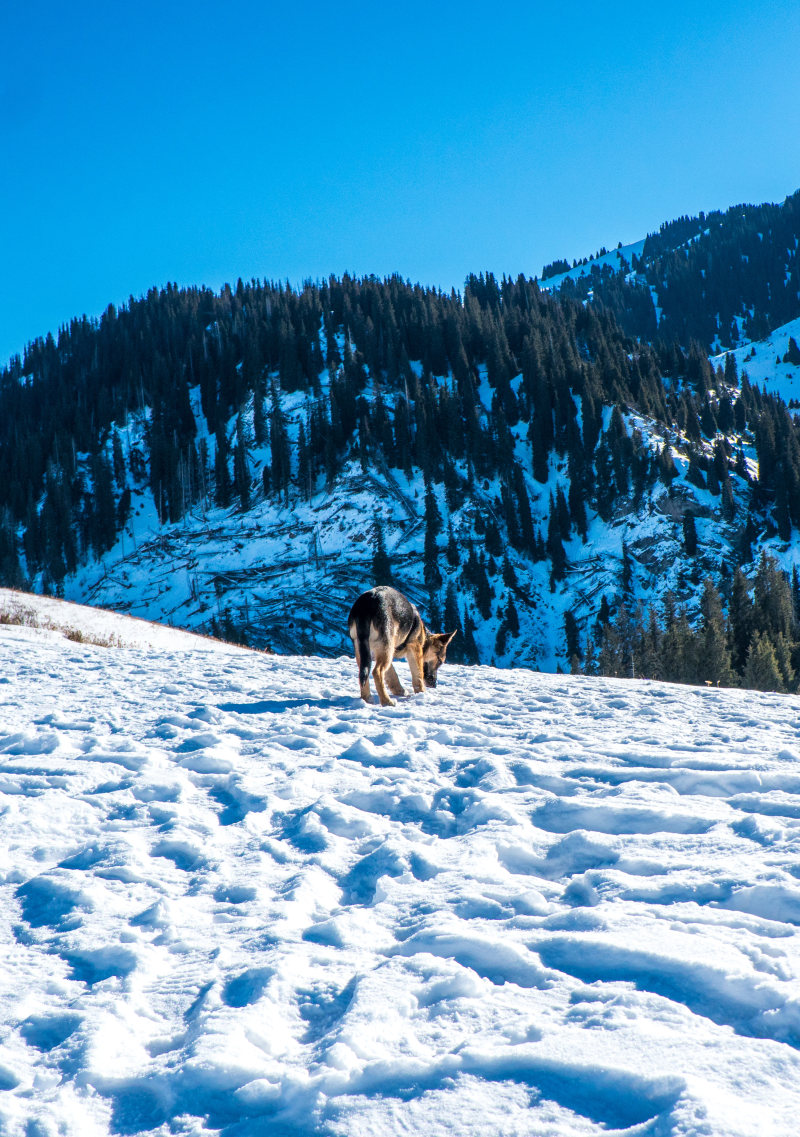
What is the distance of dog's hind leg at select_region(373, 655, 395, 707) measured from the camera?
30.5 feet

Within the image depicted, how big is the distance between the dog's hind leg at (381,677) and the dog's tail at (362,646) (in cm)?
11

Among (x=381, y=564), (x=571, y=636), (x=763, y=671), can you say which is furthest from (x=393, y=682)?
(x=381, y=564)

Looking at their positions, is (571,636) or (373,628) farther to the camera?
(571,636)

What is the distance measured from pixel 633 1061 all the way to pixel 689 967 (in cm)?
65

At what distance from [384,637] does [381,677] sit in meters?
0.56

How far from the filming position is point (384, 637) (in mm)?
9484

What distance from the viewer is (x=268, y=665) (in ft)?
47.5

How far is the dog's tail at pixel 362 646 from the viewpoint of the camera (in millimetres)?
9383

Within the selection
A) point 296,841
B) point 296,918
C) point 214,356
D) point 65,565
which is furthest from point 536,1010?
point 214,356

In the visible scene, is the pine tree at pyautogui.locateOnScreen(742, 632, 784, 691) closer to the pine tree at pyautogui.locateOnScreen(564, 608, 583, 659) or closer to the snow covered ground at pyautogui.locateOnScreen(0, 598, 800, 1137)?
the pine tree at pyautogui.locateOnScreen(564, 608, 583, 659)

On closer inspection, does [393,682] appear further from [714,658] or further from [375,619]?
[714,658]

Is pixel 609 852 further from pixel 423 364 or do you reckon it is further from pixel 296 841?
pixel 423 364

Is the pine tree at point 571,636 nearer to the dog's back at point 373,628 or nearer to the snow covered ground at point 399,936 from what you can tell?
the dog's back at point 373,628

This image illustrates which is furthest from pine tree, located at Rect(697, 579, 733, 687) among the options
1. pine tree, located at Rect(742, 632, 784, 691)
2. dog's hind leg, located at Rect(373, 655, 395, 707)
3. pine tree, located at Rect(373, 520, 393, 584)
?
dog's hind leg, located at Rect(373, 655, 395, 707)
